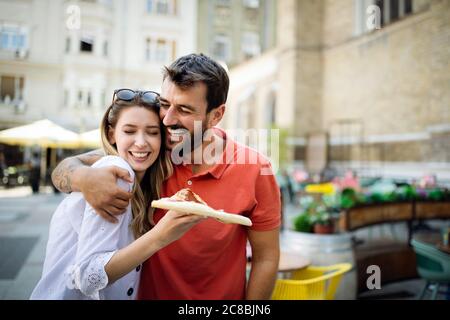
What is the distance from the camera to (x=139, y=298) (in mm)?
1561

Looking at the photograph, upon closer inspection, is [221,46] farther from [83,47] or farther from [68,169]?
[68,169]

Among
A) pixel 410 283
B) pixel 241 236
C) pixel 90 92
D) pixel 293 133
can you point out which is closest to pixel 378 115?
pixel 293 133

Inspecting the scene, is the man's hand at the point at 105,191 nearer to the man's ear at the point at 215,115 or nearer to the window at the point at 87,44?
the man's ear at the point at 215,115

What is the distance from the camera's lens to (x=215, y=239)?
4.90 feet

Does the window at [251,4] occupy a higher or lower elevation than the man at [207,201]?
higher

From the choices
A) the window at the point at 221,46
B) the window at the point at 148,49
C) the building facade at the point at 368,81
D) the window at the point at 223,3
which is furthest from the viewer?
the window at the point at 221,46

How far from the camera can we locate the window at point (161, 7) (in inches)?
168

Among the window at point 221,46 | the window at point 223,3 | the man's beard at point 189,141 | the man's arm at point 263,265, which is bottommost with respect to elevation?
the man's arm at point 263,265

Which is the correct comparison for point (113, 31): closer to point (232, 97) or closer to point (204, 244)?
point (204, 244)

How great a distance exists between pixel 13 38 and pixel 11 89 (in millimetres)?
1220

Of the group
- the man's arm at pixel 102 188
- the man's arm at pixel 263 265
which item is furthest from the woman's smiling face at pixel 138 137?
the man's arm at pixel 263 265

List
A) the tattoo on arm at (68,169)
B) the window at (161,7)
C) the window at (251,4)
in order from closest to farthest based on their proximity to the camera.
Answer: the tattoo on arm at (68,169) < the window at (161,7) < the window at (251,4)

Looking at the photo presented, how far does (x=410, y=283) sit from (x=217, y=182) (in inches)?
154

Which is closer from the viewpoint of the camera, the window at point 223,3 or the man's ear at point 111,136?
the man's ear at point 111,136
